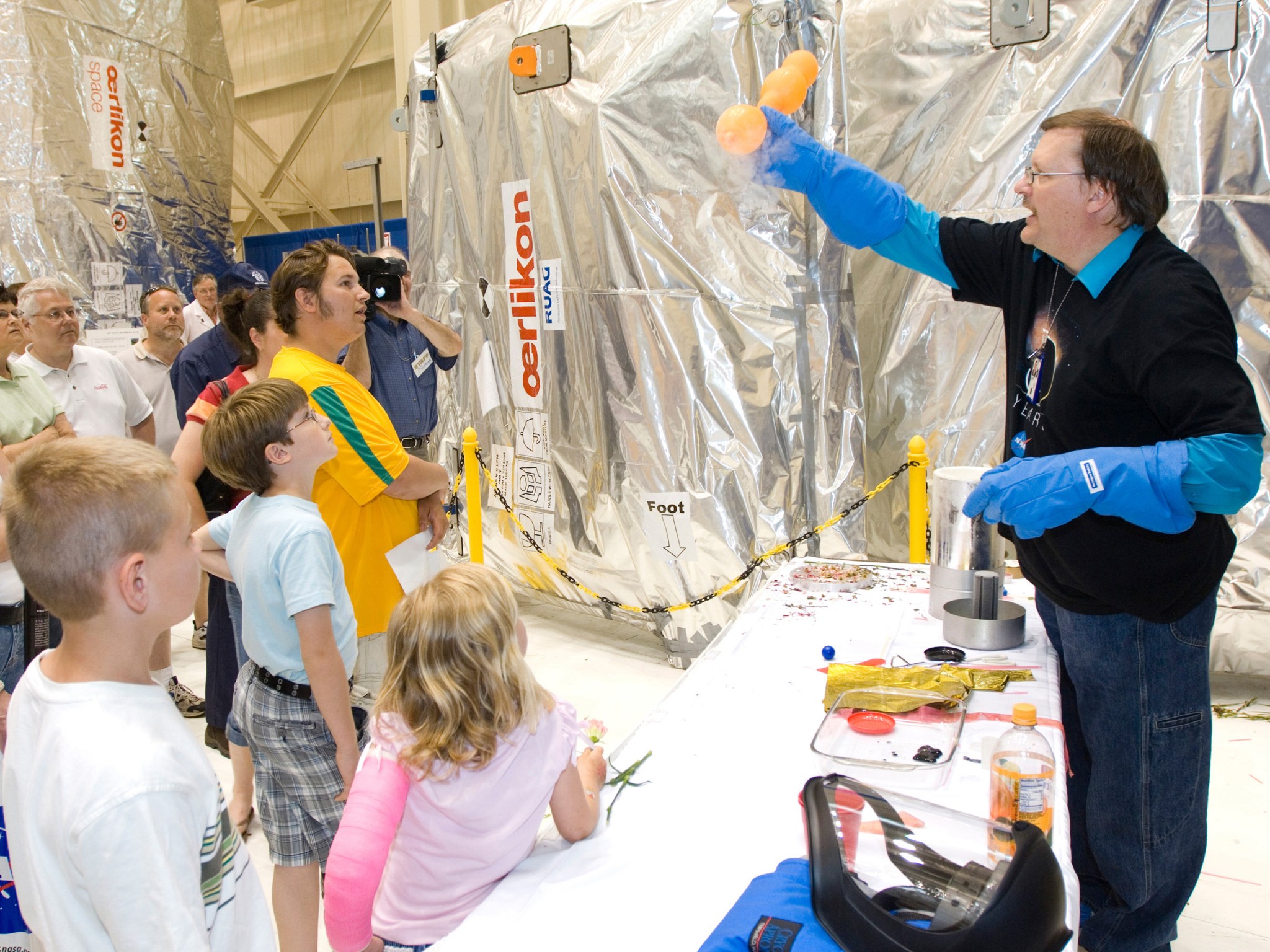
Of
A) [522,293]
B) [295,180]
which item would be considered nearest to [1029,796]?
[522,293]

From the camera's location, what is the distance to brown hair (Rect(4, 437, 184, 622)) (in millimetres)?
1085

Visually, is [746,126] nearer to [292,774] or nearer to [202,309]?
[292,774]

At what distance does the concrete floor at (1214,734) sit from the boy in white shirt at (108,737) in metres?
1.17

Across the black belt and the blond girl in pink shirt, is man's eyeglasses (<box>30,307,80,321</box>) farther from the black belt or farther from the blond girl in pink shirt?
the blond girl in pink shirt

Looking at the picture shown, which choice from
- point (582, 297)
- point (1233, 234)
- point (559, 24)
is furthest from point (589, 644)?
point (1233, 234)

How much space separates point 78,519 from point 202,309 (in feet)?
17.9

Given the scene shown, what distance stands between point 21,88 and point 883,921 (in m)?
7.02

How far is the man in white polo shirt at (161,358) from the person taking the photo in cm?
432

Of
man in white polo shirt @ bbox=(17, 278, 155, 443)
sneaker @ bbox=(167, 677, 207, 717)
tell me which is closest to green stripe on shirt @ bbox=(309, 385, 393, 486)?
man in white polo shirt @ bbox=(17, 278, 155, 443)

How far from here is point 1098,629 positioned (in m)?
1.81

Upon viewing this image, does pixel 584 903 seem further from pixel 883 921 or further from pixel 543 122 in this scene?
pixel 543 122

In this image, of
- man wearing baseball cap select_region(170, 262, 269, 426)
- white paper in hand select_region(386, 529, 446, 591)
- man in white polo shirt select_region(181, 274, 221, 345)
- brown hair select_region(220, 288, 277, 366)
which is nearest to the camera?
white paper in hand select_region(386, 529, 446, 591)

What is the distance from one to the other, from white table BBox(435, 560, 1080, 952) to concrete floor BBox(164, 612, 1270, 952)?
912 millimetres

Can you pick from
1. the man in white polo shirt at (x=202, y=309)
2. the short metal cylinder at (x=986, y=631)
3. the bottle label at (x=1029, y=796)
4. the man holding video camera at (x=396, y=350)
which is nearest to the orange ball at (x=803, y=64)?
the man holding video camera at (x=396, y=350)
